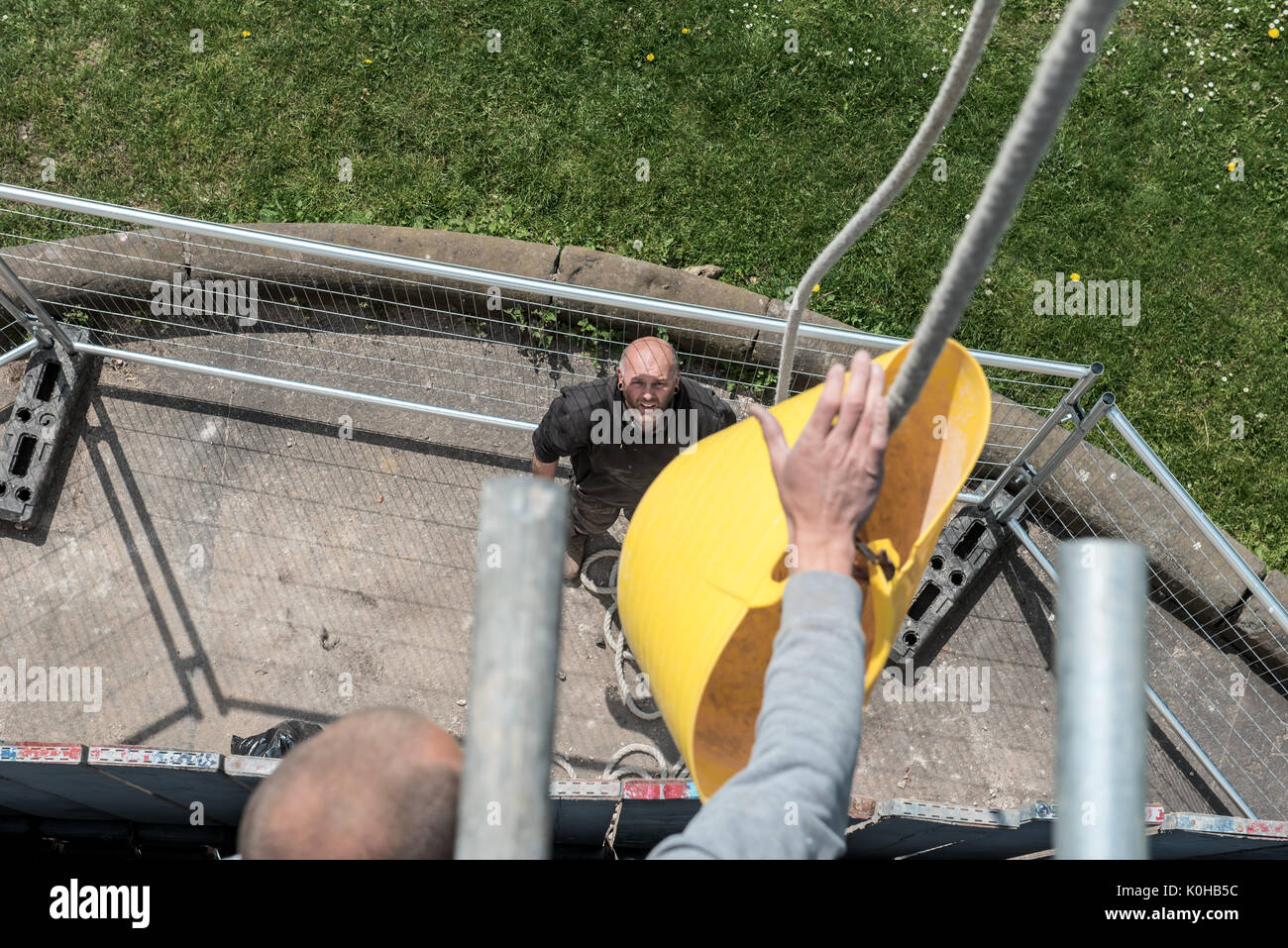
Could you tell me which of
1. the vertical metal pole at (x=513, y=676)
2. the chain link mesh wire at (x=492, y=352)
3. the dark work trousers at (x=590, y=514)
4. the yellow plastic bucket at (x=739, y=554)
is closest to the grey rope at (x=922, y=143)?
the yellow plastic bucket at (x=739, y=554)

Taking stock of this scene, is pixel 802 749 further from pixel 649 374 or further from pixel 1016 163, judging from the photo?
pixel 649 374

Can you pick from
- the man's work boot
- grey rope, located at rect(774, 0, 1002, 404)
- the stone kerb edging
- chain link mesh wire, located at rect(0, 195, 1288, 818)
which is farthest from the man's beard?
grey rope, located at rect(774, 0, 1002, 404)

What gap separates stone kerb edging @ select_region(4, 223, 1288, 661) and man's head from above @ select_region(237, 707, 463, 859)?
134 inches

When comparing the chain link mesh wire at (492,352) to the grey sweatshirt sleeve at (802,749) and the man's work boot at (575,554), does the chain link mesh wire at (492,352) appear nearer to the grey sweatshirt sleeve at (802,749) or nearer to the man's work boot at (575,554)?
the man's work boot at (575,554)

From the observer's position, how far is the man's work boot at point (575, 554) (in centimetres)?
459

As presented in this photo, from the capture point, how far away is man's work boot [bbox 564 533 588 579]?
15.0ft

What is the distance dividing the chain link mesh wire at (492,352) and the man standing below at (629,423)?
0.86 meters

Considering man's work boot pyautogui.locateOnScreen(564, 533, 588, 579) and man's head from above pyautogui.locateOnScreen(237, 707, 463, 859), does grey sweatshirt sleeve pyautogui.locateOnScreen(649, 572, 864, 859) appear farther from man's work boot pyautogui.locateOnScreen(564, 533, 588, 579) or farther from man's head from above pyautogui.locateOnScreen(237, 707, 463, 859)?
man's work boot pyautogui.locateOnScreen(564, 533, 588, 579)

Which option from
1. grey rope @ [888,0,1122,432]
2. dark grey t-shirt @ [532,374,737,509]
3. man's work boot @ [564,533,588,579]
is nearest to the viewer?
grey rope @ [888,0,1122,432]

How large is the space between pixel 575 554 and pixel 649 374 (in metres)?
1.29

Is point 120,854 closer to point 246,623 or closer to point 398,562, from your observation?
point 246,623

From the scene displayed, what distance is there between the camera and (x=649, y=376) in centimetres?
368

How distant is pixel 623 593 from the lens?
2.29m
